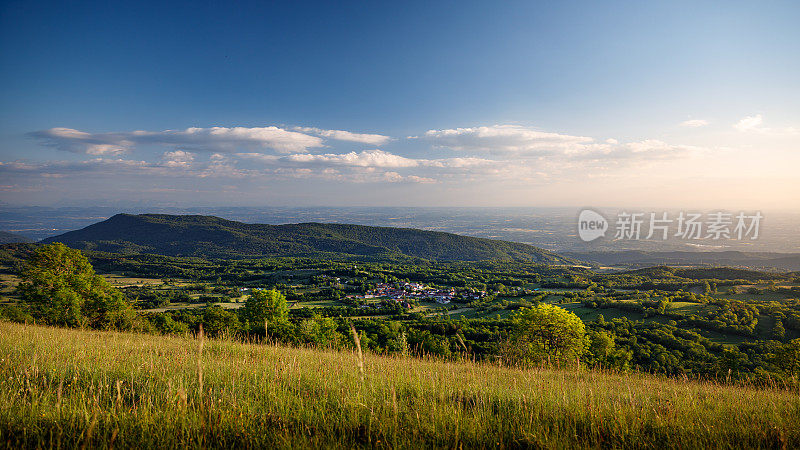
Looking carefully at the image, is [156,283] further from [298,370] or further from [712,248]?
[712,248]

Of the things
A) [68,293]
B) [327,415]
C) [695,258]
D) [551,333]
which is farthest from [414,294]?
[695,258]

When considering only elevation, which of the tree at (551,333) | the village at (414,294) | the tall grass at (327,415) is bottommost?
the village at (414,294)

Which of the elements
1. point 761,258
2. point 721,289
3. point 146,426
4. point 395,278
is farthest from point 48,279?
point 761,258

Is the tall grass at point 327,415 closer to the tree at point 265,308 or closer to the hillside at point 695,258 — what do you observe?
the tree at point 265,308

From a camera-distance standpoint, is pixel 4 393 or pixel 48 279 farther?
pixel 48 279

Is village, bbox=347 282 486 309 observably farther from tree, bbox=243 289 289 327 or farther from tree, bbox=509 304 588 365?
tree, bbox=509 304 588 365

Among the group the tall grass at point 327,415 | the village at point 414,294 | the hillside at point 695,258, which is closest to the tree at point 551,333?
the tall grass at point 327,415
